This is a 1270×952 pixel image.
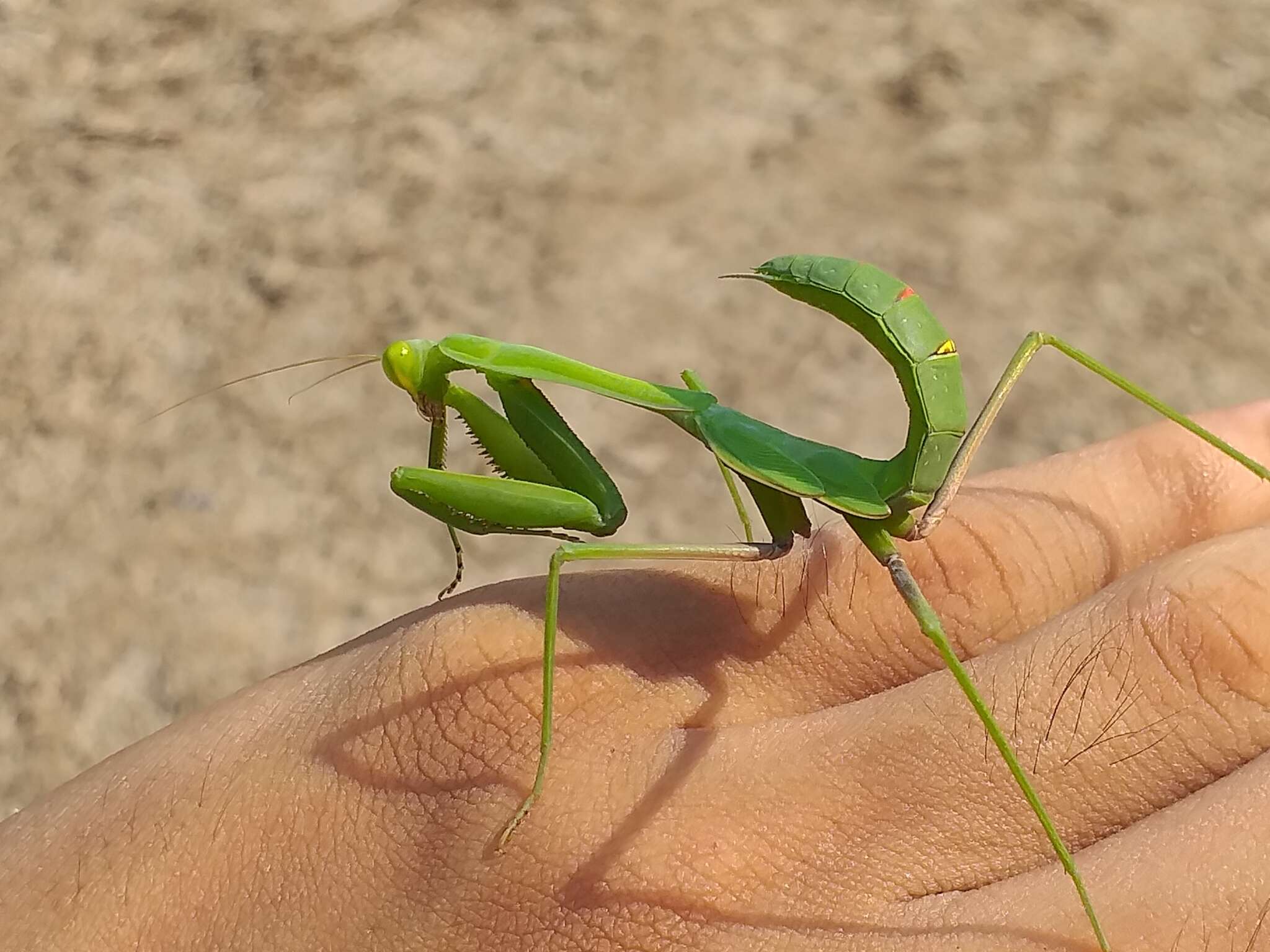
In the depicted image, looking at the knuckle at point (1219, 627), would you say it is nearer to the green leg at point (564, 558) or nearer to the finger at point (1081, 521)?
the finger at point (1081, 521)

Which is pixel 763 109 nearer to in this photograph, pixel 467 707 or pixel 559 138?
pixel 559 138

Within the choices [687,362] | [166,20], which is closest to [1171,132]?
[687,362]

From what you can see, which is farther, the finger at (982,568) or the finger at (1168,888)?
the finger at (982,568)

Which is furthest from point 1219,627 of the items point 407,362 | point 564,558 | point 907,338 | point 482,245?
point 482,245

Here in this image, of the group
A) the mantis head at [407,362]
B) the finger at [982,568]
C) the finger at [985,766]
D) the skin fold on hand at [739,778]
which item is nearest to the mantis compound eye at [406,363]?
the mantis head at [407,362]

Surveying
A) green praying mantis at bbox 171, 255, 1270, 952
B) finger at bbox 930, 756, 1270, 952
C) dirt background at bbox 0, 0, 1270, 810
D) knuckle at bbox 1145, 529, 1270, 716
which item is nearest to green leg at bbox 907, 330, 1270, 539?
green praying mantis at bbox 171, 255, 1270, 952

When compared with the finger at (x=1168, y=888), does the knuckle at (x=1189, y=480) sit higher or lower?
higher

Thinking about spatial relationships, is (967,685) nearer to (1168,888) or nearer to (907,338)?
(1168,888)
